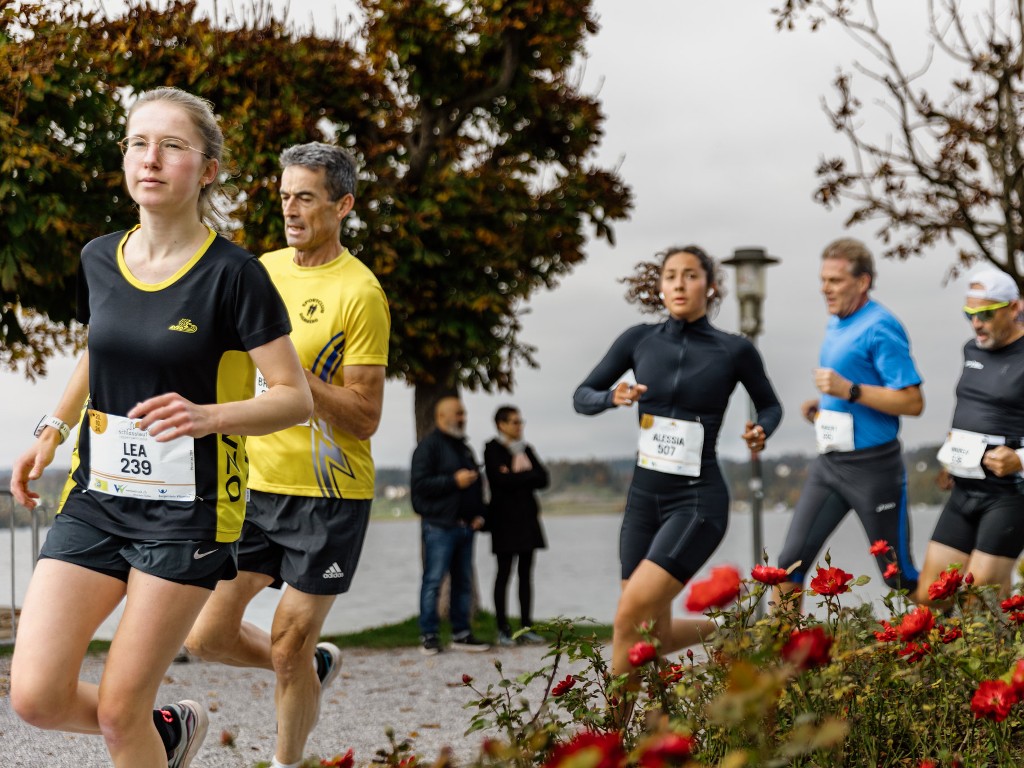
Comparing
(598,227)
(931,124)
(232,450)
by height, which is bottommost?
(232,450)

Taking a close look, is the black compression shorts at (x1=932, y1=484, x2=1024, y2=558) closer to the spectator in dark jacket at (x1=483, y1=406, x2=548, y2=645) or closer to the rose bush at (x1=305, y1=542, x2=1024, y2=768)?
the rose bush at (x1=305, y1=542, x2=1024, y2=768)

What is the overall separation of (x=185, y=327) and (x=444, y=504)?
7.61 metres

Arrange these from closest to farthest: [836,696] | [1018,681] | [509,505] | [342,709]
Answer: [1018,681] < [836,696] < [342,709] < [509,505]

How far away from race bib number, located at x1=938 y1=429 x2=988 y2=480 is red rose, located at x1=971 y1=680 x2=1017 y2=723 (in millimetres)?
4006

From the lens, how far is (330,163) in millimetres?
4555

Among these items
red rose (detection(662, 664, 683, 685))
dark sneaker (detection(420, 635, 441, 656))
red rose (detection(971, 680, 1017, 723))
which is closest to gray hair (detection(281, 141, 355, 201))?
red rose (detection(662, 664, 683, 685))

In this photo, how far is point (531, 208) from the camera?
1184cm

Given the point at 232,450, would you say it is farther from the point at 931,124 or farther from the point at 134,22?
the point at 931,124

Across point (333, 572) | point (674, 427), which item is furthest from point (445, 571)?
point (333, 572)

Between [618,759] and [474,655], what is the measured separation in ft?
29.5

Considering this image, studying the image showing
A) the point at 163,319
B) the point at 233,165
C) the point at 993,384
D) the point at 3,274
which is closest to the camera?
the point at 163,319

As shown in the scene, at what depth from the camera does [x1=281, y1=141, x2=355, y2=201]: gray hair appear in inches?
178

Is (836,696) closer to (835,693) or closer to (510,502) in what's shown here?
(835,693)

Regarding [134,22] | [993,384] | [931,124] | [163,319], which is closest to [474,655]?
[993,384]
